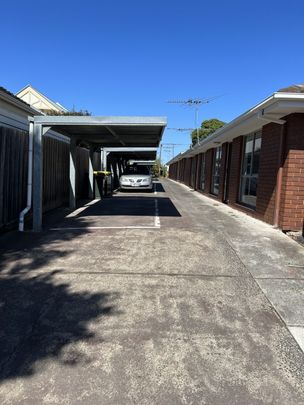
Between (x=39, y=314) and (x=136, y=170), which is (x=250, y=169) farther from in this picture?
(x=136, y=170)

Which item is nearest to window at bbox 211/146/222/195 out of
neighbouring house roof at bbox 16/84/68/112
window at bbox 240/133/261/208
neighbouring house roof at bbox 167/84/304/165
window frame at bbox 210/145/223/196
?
window frame at bbox 210/145/223/196

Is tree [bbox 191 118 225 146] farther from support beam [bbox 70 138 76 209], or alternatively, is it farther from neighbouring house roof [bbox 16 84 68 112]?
support beam [bbox 70 138 76 209]

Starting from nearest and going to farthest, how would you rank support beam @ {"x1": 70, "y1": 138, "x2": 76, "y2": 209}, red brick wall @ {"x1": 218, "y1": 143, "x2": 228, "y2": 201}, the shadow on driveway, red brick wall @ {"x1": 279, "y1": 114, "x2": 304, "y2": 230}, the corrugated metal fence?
the shadow on driveway → the corrugated metal fence → red brick wall @ {"x1": 279, "y1": 114, "x2": 304, "y2": 230} → support beam @ {"x1": 70, "y1": 138, "x2": 76, "y2": 209} → red brick wall @ {"x1": 218, "y1": 143, "x2": 228, "y2": 201}

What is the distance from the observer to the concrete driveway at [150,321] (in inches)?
102

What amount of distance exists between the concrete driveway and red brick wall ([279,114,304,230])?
49.2 inches

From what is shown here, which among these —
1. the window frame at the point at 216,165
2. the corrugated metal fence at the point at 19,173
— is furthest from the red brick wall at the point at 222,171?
the corrugated metal fence at the point at 19,173

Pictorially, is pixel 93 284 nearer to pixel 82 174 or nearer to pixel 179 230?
pixel 179 230

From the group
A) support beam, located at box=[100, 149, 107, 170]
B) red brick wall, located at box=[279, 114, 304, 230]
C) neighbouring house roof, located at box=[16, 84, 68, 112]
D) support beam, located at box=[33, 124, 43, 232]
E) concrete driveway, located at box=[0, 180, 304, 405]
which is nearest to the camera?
concrete driveway, located at box=[0, 180, 304, 405]

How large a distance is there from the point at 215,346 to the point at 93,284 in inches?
74.5

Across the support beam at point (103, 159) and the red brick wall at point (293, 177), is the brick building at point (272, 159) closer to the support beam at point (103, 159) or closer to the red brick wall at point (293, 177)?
the red brick wall at point (293, 177)

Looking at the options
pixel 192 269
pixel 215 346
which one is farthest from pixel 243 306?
pixel 192 269

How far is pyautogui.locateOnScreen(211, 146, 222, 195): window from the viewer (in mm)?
16538

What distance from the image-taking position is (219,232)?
7684 millimetres

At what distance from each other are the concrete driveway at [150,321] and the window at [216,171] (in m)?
9.98
